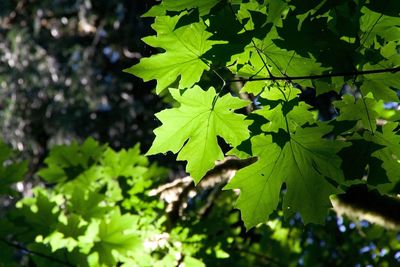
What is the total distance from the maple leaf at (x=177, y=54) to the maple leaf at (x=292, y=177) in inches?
8.3

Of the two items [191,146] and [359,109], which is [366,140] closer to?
[359,109]

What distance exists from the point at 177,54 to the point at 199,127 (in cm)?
19

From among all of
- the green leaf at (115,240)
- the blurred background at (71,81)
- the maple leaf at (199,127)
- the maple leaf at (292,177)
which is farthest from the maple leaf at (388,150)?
the blurred background at (71,81)

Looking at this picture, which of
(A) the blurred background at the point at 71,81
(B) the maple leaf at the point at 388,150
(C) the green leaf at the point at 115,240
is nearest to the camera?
(B) the maple leaf at the point at 388,150

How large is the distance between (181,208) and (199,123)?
989 millimetres

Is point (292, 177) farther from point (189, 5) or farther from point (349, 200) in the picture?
point (349, 200)

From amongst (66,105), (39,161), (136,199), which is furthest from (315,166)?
(39,161)

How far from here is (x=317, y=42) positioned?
0.80 m

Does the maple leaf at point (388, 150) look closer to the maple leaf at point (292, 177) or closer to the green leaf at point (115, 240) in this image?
the maple leaf at point (292, 177)

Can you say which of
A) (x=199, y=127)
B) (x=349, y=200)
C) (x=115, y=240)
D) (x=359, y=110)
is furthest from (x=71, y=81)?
(x=359, y=110)

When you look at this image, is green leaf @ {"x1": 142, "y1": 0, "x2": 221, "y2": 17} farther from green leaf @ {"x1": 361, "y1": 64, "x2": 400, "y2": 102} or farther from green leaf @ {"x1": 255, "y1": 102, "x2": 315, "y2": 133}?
green leaf @ {"x1": 361, "y1": 64, "x2": 400, "y2": 102}

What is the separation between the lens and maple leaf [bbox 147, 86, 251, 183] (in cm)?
98

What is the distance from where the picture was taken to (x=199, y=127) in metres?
1.04

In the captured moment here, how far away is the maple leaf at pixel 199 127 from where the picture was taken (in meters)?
0.98
